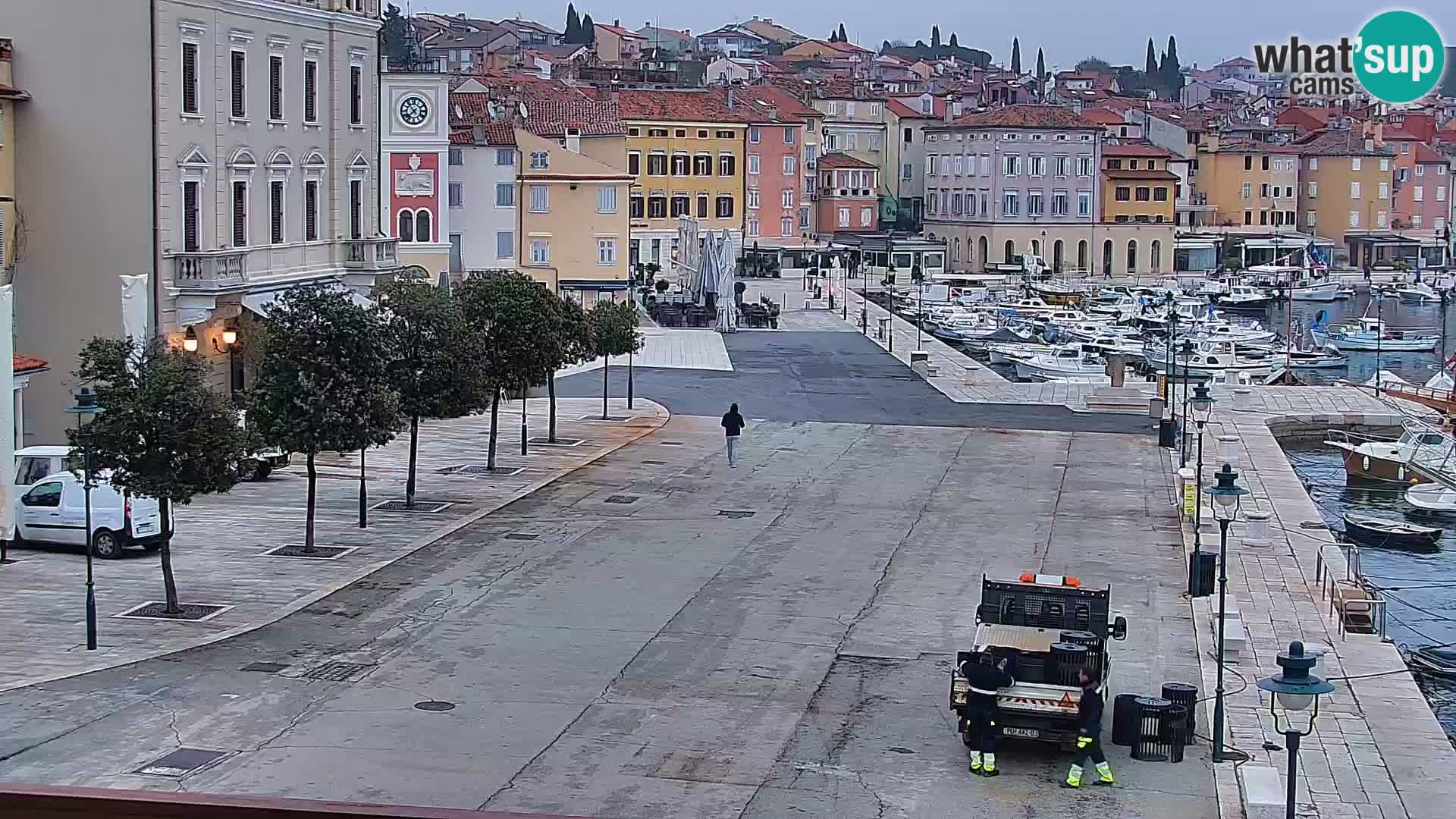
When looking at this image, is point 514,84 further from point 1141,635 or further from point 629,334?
point 1141,635

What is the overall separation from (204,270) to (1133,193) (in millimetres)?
94226

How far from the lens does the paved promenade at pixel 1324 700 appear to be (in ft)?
53.8

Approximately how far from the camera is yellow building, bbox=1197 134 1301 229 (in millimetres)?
135000

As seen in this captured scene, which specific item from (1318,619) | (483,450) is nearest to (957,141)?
(483,450)

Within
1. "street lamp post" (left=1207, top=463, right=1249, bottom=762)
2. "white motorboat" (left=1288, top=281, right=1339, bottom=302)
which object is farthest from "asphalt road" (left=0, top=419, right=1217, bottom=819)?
"white motorboat" (left=1288, top=281, right=1339, bottom=302)

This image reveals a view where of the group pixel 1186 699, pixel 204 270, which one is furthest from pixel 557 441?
pixel 1186 699

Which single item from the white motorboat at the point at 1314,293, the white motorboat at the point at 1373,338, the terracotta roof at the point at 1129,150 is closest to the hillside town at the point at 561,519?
the white motorboat at the point at 1373,338

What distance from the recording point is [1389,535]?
3572 centimetres

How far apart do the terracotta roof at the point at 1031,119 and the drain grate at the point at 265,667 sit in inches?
3994

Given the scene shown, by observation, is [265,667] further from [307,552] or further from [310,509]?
[307,552]

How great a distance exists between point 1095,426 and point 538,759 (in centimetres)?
3102

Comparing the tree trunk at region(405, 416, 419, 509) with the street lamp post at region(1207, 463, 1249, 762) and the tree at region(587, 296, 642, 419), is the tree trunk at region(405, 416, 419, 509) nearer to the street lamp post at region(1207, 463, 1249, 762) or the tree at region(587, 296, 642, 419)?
the tree at region(587, 296, 642, 419)

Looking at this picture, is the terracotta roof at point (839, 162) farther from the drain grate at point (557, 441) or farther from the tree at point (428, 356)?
the tree at point (428, 356)

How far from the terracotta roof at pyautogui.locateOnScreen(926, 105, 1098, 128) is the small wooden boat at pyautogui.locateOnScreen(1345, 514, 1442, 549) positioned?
8298cm
